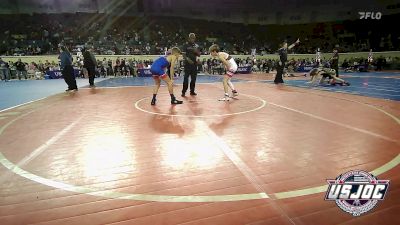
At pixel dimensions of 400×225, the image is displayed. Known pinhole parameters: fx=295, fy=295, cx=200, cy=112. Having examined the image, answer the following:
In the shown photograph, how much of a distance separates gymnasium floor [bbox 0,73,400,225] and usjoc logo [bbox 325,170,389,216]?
9cm

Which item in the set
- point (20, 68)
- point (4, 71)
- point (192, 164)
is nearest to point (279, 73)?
point (192, 164)

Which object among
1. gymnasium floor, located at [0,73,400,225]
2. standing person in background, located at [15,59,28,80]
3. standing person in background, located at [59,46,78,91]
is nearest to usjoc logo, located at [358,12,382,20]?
gymnasium floor, located at [0,73,400,225]

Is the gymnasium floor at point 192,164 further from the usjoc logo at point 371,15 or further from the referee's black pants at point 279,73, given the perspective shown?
the usjoc logo at point 371,15

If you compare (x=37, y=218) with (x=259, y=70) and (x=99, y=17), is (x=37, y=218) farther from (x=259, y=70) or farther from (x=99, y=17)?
(x=99, y=17)

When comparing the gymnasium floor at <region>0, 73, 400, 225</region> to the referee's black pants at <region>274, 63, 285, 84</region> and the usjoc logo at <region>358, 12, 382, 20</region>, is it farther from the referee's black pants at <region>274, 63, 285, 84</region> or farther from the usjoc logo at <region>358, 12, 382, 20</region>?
the usjoc logo at <region>358, 12, 382, 20</region>

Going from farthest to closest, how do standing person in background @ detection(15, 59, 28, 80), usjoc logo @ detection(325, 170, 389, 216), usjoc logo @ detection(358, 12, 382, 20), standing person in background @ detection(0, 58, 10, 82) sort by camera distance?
1. usjoc logo @ detection(358, 12, 382, 20)
2. standing person in background @ detection(15, 59, 28, 80)
3. standing person in background @ detection(0, 58, 10, 82)
4. usjoc logo @ detection(325, 170, 389, 216)

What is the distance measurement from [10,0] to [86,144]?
111 ft

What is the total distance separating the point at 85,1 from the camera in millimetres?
33969

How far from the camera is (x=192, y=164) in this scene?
13.6 ft

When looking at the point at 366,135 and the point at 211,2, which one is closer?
the point at 366,135

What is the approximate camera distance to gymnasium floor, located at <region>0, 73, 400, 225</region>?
9.54 feet

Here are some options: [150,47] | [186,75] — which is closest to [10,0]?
[150,47]

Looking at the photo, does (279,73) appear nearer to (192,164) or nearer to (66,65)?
(66,65)

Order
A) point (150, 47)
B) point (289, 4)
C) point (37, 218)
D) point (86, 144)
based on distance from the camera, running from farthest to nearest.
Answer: point (289, 4) → point (150, 47) → point (86, 144) → point (37, 218)
